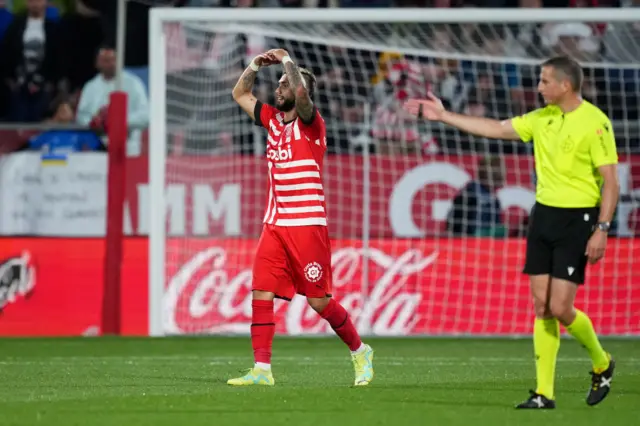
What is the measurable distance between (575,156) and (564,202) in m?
0.26

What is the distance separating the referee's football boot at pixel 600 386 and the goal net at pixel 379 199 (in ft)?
24.5

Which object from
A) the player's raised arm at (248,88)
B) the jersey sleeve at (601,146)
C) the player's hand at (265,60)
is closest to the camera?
the jersey sleeve at (601,146)

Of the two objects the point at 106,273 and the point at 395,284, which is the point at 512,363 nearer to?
the point at 395,284

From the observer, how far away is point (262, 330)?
30.4 ft

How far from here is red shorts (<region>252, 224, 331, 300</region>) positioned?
935 centimetres

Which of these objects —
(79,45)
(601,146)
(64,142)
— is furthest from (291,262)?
(79,45)

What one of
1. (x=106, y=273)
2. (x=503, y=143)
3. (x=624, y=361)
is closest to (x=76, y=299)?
(x=106, y=273)

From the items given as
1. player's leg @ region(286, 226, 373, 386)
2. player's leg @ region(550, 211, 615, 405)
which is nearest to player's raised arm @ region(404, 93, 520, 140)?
player's leg @ region(550, 211, 615, 405)

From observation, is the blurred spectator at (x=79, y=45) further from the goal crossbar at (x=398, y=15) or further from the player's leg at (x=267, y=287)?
the player's leg at (x=267, y=287)

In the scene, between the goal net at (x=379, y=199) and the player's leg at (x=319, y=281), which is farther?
the goal net at (x=379, y=199)

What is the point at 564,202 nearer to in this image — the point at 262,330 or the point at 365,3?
the point at 262,330

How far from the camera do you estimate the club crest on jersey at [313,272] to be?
9352 mm

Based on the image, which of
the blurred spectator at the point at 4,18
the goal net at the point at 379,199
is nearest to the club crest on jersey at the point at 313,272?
the goal net at the point at 379,199

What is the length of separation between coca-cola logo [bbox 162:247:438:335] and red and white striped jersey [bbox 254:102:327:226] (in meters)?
6.12
